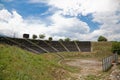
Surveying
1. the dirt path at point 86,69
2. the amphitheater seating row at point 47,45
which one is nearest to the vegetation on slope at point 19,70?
the dirt path at point 86,69

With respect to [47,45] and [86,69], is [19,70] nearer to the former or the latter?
[86,69]

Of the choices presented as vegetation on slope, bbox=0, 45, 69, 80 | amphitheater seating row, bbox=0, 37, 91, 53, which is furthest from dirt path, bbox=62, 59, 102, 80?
amphitheater seating row, bbox=0, 37, 91, 53

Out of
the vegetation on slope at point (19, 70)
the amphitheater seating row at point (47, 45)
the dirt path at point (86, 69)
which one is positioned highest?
the amphitheater seating row at point (47, 45)

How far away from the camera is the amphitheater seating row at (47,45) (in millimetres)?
61250

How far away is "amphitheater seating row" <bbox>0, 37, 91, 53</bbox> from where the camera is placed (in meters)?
61.2

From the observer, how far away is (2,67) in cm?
1809

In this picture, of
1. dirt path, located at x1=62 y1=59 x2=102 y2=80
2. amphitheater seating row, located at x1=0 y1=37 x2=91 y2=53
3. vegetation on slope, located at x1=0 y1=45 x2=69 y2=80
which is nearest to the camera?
vegetation on slope, located at x1=0 y1=45 x2=69 y2=80

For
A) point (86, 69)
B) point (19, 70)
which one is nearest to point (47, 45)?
point (86, 69)

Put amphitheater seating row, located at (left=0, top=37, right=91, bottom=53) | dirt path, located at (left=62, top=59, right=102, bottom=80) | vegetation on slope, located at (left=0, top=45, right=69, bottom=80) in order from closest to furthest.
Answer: vegetation on slope, located at (left=0, top=45, right=69, bottom=80) → dirt path, located at (left=62, top=59, right=102, bottom=80) → amphitheater seating row, located at (left=0, top=37, right=91, bottom=53)

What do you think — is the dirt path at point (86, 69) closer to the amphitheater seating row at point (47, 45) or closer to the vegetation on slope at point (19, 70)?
the vegetation on slope at point (19, 70)

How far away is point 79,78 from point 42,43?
48569 millimetres

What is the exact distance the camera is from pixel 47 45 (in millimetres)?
70500

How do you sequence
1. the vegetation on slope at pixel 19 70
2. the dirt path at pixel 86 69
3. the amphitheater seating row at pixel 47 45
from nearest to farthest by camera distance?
the vegetation on slope at pixel 19 70
the dirt path at pixel 86 69
the amphitheater seating row at pixel 47 45

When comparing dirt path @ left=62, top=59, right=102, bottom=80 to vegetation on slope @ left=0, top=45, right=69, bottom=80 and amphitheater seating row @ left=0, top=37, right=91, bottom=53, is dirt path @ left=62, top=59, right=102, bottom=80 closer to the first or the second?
vegetation on slope @ left=0, top=45, right=69, bottom=80
